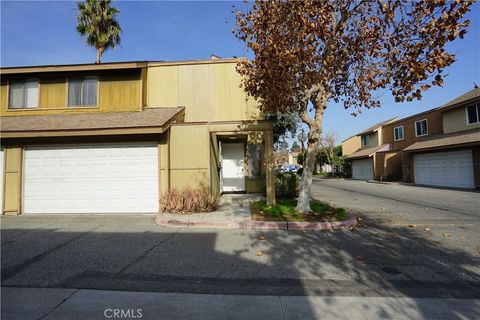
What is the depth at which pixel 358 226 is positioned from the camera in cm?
875

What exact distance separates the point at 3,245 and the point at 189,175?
5.81 meters

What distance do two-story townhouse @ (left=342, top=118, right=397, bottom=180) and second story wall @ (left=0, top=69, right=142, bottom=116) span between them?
2730 centimetres

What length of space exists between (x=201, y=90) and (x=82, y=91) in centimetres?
534

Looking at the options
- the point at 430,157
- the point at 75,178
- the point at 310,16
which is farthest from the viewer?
the point at 430,157

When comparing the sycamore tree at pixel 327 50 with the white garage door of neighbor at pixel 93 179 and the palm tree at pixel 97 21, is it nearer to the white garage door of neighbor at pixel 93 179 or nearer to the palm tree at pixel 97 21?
the white garage door of neighbor at pixel 93 179

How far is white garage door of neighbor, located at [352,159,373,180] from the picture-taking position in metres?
34.5

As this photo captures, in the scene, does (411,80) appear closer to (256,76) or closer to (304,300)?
(256,76)

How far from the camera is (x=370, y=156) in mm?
34031

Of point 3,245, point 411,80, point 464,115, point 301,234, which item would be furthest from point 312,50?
point 464,115

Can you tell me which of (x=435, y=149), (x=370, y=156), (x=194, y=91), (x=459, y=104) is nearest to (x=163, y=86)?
(x=194, y=91)

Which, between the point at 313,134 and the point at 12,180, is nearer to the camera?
the point at 313,134

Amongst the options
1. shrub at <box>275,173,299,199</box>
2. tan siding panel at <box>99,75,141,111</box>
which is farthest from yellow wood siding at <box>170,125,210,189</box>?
shrub at <box>275,173,299,199</box>

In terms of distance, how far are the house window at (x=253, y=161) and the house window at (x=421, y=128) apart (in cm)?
2010

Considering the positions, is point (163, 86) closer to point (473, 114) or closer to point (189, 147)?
point (189, 147)
